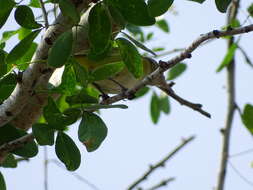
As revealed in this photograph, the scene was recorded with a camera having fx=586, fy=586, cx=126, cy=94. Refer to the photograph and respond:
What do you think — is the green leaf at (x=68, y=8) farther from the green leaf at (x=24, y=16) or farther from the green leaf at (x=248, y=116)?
the green leaf at (x=248, y=116)

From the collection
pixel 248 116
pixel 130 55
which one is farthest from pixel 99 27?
pixel 248 116

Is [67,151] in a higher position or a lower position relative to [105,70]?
lower

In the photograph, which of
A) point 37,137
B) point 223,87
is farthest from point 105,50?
point 223,87

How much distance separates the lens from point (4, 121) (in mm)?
2496

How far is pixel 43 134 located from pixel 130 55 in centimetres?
47

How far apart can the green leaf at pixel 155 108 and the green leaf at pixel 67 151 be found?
2004 millimetres

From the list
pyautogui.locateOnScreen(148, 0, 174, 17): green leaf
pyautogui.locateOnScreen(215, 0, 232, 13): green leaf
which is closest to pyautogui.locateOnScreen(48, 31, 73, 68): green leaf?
pyautogui.locateOnScreen(148, 0, 174, 17): green leaf

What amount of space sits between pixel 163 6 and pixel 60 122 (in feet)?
2.04

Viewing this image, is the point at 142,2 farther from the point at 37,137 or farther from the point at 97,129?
the point at 37,137

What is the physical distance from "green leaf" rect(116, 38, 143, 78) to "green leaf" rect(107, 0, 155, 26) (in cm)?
16

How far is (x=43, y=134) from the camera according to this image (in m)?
Answer: 2.35

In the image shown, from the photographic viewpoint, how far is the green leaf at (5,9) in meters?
2.24

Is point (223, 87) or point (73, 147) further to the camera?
point (223, 87)

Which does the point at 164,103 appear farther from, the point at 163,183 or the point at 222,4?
the point at 222,4
